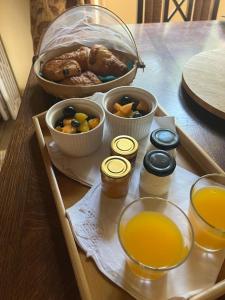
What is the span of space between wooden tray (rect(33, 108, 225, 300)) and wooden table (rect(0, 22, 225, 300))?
0.03 metres

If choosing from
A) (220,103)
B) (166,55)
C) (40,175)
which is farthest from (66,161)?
(166,55)

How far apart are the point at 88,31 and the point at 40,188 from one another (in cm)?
64

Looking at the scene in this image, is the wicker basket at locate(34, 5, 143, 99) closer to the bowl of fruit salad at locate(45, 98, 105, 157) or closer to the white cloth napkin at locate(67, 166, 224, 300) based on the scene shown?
the bowl of fruit salad at locate(45, 98, 105, 157)

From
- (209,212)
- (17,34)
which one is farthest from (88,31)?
(17,34)

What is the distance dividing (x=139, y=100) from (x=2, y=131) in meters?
1.51

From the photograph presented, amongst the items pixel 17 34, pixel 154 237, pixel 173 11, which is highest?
pixel 154 237

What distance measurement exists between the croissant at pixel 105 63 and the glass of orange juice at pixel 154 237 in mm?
503

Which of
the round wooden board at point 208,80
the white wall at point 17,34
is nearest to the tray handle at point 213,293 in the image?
the round wooden board at point 208,80

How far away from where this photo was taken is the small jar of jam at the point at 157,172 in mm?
504

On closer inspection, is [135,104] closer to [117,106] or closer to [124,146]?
[117,106]

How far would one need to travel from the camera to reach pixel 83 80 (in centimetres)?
79

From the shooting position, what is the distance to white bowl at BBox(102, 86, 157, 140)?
0.62 m

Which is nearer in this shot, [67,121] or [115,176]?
[115,176]

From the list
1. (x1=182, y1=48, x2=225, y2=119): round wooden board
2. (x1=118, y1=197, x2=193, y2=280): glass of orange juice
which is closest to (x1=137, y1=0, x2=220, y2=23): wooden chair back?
(x1=182, y1=48, x2=225, y2=119): round wooden board
